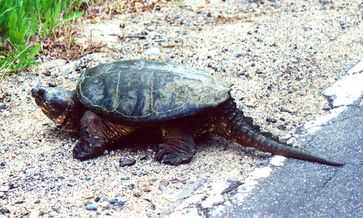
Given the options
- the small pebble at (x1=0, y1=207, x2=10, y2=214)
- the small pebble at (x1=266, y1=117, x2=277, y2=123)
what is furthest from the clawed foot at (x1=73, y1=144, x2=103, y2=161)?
the small pebble at (x1=266, y1=117, x2=277, y2=123)

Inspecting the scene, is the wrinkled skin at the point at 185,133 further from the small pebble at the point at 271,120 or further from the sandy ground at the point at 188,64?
the small pebble at the point at 271,120

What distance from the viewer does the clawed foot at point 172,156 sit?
3602 millimetres

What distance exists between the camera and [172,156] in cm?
362

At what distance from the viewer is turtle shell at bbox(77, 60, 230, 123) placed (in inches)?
142

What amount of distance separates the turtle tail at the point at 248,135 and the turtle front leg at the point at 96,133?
511 millimetres

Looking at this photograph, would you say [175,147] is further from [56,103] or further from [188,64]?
[188,64]

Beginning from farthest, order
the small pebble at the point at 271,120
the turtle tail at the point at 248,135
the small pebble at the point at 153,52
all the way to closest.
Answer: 1. the small pebble at the point at 153,52
2. the small pebble at the point at 271,120
3. the turtle tail at the point at 248,135

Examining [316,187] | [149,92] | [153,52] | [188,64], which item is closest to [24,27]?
[153,52]

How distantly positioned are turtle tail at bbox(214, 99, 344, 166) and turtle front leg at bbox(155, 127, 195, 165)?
0.20 m

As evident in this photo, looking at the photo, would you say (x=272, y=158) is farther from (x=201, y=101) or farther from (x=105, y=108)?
(x=105, y=108)

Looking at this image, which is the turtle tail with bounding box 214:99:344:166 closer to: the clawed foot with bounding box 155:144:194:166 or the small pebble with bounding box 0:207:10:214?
the clawed foot with bounding box 155:144:194:166

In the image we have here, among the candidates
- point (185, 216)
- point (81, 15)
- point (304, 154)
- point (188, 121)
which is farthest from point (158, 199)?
point (81, 15)

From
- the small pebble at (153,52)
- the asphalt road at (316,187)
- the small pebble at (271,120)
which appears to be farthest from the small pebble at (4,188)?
the small pebble at (153,52)

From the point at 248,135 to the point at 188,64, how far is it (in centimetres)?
137
